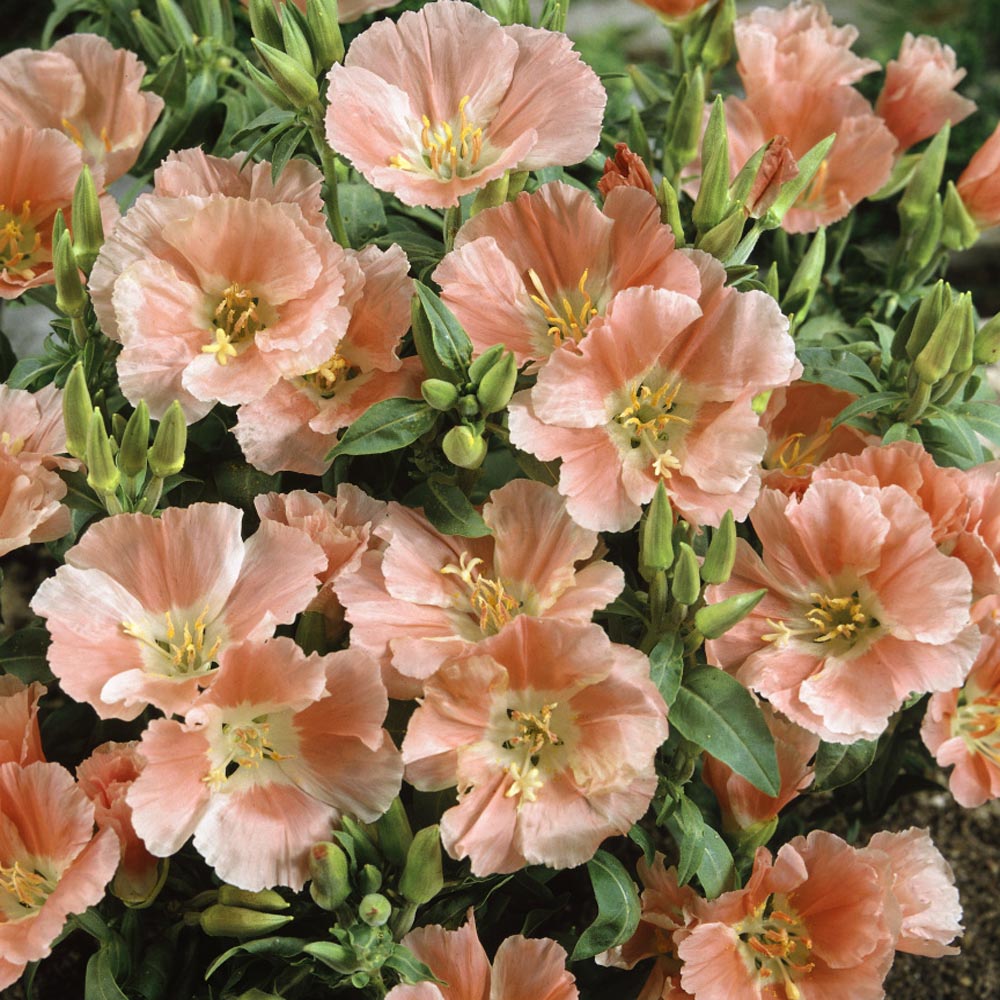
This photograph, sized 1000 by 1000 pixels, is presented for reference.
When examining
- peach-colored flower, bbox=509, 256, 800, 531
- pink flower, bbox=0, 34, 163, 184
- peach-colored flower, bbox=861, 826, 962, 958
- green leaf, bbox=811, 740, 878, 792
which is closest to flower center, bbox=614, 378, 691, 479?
peach-colored flower, bbox=509, 256, 800, 531

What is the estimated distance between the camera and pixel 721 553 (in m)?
0.99

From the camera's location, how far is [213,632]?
103 centimetres

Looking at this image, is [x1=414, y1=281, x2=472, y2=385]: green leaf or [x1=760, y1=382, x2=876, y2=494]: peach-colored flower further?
[x1=760, y1=382, x2=876, y2=494]: peach-colored flower

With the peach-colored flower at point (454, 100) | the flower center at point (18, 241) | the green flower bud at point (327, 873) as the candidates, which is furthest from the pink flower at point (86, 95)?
the green flower bud at point (327, 873)

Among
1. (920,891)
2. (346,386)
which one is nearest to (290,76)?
(346,386)

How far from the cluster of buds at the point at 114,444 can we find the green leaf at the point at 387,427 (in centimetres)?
12

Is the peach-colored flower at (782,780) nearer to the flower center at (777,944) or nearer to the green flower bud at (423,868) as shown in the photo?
the flower center at (777,944)

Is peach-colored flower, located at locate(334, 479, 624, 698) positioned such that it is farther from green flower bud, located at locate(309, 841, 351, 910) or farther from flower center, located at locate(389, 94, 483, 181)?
flower center, located at locate(389, 94, 483, 181)

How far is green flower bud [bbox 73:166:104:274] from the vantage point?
3.57 feet

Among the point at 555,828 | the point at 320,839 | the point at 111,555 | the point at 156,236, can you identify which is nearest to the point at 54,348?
the point at 156,236

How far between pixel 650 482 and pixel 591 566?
81 mm

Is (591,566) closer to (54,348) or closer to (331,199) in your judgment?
(331,199)

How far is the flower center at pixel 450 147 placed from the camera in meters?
1.11

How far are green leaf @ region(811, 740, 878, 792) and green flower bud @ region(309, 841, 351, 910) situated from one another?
1.43 feet
